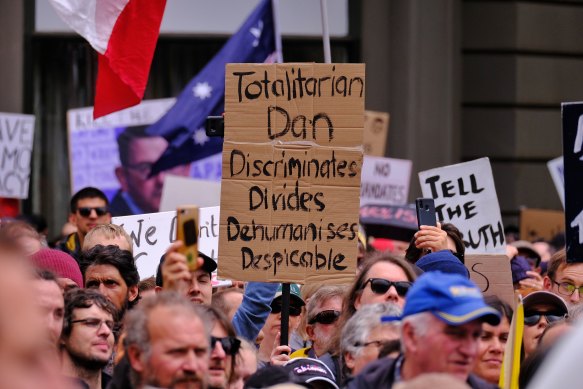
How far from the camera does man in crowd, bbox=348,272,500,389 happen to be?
13.2 ft

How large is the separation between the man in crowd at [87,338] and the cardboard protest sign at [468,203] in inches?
152

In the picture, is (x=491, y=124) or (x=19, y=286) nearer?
(x=19, y=286)

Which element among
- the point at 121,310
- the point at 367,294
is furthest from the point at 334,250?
the point at 121,310

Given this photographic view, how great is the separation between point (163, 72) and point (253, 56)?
4.61m

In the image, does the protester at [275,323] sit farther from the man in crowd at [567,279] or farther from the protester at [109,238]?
the man in crowd at [567,279]

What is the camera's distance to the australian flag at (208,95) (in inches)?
438

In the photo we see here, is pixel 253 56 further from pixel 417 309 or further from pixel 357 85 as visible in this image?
pixel 417 309

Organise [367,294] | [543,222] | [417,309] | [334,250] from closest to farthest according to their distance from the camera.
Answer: [417,309] → [367,294] → [334,250] → [543,222]

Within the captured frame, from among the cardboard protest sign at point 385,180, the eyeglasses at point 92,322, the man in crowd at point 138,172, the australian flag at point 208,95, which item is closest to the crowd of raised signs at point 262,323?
the eyeglasses at point 92,322

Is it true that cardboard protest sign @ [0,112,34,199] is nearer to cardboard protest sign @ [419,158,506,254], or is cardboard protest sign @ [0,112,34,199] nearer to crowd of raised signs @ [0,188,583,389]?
cardboard protest sign @ [419,158,506,254]

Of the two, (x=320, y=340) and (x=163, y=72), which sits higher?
(x=163, y=72)

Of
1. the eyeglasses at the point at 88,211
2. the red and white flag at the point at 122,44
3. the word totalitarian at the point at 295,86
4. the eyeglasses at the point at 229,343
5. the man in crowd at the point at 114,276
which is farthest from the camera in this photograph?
the eyeglasses at the point at 88,211

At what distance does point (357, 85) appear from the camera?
239 inches

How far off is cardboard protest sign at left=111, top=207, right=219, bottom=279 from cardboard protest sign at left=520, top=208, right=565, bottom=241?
601 cm
